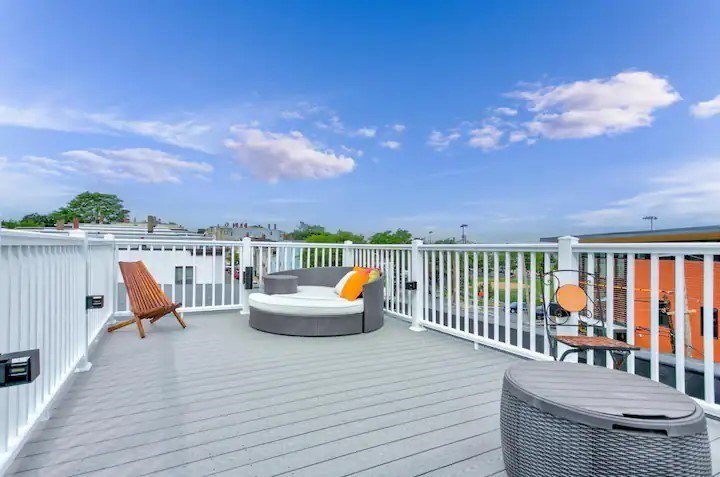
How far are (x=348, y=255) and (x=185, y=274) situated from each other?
8.42 feet

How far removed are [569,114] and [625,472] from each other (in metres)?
18.8

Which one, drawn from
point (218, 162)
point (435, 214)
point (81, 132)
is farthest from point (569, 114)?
point (81, 132)

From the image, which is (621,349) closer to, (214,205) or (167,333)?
(167,333)

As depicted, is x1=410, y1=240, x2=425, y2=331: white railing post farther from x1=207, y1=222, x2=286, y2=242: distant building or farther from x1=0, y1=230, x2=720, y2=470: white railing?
x1=207, y1=222, x2=286, y2=242: distant building

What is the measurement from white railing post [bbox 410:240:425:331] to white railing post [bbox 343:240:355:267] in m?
1.84

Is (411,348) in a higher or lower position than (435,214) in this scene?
lower

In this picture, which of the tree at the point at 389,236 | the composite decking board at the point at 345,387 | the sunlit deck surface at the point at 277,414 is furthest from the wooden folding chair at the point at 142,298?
the tree at the point at 389,236

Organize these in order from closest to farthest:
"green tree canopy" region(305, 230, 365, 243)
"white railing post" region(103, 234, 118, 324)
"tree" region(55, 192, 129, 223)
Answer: "white railing post" region(103, 234, 118, 324) → "green tree canopy" region(305, 230, 365, 243) → "tree" region(55, 192, 129, 223)

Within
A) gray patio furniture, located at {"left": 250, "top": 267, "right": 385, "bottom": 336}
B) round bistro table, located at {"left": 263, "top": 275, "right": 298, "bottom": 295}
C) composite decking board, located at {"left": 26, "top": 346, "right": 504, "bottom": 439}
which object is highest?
round bistro table, located at {"left": 263, "top": 275, "right": 298, "bottom": 295}

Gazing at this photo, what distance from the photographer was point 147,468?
5.69 ft

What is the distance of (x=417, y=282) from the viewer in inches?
186

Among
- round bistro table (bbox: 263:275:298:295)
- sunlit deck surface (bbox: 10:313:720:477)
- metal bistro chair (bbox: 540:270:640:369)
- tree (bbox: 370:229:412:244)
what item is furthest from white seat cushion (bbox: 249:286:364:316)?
tree (bbox: 370:229:412:244)

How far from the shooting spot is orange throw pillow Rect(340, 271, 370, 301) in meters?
4.65

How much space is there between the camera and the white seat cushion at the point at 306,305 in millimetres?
4363
